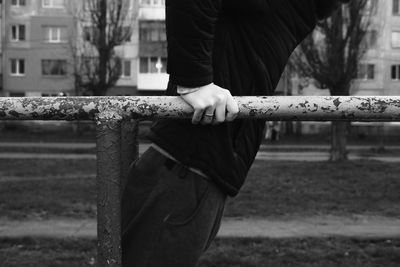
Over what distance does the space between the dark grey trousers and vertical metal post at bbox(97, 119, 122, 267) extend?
22cm

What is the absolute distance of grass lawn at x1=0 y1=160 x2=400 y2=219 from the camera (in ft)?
23.2

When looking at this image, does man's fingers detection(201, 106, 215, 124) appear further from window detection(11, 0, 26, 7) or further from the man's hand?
window detection(11, 0, 26, 7)

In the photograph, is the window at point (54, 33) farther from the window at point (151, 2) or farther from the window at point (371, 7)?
the window at point (371, 7)

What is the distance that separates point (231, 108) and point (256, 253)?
12.5 ft

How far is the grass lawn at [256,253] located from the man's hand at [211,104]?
10.9 feet

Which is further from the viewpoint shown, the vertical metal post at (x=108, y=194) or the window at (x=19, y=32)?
the window at (x=19, y=32)

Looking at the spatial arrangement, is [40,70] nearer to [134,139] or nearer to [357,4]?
[357,4]

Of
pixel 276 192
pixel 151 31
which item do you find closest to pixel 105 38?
pixel 151 31

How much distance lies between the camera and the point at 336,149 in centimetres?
1442

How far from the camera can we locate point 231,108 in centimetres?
134

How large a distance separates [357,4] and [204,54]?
13.9m

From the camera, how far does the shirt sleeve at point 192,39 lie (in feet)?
4.53

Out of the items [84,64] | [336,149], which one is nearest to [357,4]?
[336,149]

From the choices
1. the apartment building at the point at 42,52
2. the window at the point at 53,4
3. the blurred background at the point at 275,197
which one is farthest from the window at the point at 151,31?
the blurred background at the point at 275,197
